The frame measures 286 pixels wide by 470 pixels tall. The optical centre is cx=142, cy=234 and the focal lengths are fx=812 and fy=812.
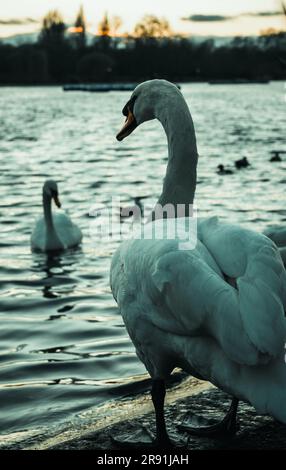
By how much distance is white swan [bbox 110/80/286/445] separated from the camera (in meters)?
2.95

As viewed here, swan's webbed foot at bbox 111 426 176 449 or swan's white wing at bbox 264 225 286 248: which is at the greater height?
swan's webbed foot at bbox 111 426 176 449

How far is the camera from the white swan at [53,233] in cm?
1048

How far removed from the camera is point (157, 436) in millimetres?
3666

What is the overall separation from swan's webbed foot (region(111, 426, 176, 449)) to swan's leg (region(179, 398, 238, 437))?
0.15m

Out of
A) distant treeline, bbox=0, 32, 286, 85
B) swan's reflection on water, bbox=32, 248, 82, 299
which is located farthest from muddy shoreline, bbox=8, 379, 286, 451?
distant treeline, bbox=0, 32, 286, 85

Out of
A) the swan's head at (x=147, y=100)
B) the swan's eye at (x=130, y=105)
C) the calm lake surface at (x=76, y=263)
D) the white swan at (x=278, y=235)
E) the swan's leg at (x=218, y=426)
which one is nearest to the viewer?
the swan's leg at (x=218, y=426)

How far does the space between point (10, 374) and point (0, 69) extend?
118 m

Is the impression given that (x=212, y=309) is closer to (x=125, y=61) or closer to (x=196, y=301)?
(x=196, y=301)

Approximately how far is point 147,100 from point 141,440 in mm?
2209

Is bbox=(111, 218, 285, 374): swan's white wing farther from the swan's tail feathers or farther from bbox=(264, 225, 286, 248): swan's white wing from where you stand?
bbox=(264, 225, 286, 248): swan's white wing

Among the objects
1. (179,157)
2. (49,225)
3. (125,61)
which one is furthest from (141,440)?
(125,61)

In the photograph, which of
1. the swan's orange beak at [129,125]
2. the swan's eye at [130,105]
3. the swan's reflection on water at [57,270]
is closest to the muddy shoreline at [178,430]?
the swan's orange beak at [129,125]

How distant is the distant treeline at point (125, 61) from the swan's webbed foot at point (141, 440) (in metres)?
111

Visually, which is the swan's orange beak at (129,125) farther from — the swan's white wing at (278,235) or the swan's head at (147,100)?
the swan's white wing at (278,235)
